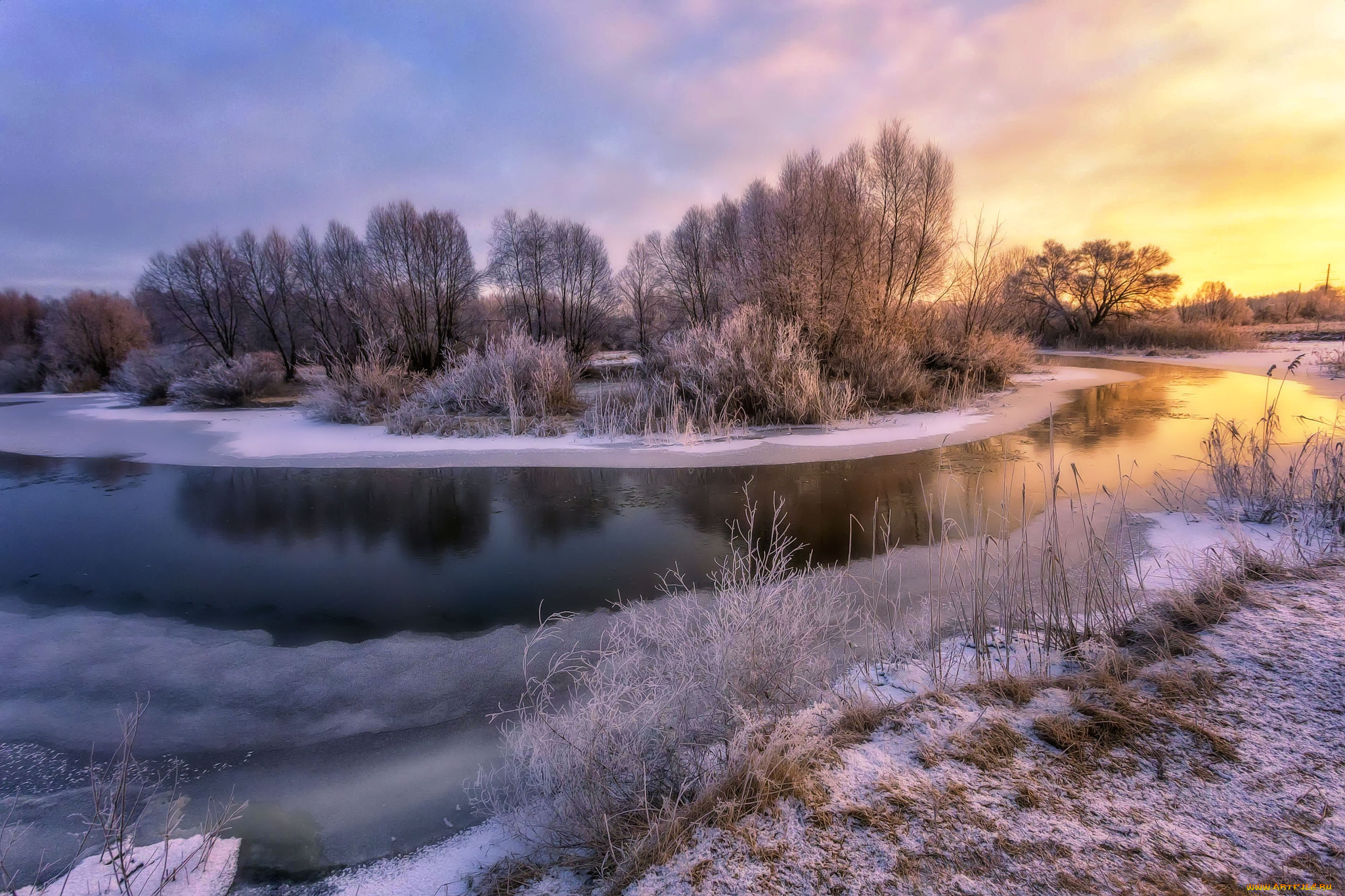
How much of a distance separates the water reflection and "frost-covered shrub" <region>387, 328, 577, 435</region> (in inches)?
106

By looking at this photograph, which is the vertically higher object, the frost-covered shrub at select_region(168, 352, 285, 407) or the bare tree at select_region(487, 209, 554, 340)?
the bare tree at select_region(487, 209, 554, 340)

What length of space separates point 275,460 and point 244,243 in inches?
535

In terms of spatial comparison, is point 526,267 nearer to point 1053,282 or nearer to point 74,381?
point 74,381

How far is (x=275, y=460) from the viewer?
765cm

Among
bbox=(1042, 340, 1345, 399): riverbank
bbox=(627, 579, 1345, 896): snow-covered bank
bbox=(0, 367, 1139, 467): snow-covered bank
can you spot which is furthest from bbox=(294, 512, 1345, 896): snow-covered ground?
bbox=(1042, 340, 1345, 399): riverbank

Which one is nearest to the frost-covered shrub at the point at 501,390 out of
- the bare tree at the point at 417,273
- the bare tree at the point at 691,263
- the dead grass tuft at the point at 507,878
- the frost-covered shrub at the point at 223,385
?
the bare tree at the point at 417,273

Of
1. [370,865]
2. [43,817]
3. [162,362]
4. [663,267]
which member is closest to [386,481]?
[43,817]

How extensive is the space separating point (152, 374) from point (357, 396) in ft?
27.1

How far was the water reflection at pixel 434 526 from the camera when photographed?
145 inches

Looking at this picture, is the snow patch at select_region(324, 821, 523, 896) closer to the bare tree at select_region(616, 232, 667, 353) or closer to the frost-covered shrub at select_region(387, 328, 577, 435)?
the frost-covered shrub at select_region(387, 328, 577, 435)

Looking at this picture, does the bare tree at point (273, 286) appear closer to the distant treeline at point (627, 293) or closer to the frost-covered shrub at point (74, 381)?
the distant treeline at point (627, 293)

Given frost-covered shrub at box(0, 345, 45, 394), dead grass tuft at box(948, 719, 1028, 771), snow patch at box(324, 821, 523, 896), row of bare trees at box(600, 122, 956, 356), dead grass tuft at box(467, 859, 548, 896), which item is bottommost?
snow patch at box(324, 821, 523, 896)

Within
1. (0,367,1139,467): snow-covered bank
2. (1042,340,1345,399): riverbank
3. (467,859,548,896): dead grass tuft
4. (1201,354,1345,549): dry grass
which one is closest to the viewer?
(467,859,548,896): dead grass tuft

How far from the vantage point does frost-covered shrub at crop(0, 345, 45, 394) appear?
19703mm
